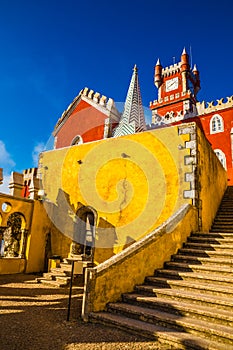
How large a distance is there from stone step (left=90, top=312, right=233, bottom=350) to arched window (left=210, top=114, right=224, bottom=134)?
18797 millimetres

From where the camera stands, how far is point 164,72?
3416 centimetres

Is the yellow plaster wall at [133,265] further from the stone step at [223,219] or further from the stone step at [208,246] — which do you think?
the stone step at [223,219]

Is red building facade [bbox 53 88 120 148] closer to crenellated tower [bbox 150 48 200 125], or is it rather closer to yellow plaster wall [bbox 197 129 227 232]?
crenellated tower [bbox 150 48 200 125]

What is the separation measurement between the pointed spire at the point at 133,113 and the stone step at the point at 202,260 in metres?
12.5

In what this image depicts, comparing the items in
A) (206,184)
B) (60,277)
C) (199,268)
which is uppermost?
(206,184)

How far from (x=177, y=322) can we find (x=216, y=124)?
1922 centimetres

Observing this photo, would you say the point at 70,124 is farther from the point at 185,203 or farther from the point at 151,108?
the point at 185,203

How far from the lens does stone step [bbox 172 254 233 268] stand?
5.22m

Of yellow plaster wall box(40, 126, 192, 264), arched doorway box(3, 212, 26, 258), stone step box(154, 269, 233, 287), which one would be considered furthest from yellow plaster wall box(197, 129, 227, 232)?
arched doorway box(3, 212, 26, 258)

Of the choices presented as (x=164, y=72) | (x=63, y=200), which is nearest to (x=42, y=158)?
(x=63, y=200)

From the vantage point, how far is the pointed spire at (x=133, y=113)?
1831cm

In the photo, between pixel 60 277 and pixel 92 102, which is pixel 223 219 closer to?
pixel 60 277

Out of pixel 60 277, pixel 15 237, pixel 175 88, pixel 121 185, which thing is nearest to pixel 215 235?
pixel 121 185

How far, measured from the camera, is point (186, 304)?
4160mm
